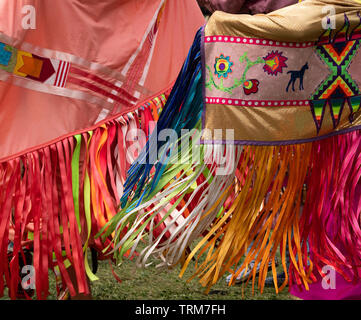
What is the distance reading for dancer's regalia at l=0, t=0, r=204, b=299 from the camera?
4.53 feet

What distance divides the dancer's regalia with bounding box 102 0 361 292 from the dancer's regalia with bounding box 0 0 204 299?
5.3 inches

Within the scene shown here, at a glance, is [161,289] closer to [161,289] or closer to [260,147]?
[161,289]

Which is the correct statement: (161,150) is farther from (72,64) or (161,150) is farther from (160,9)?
(160,9)

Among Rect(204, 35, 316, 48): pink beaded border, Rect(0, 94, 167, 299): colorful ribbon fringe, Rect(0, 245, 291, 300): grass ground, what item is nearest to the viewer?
Rect(204, 35, 316, 48): pink beaded border

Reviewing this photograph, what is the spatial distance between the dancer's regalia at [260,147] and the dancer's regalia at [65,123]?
134mm

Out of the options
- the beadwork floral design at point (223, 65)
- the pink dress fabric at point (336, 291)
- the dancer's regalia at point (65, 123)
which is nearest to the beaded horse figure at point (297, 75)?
the beadwork floral design at point (223, 65)

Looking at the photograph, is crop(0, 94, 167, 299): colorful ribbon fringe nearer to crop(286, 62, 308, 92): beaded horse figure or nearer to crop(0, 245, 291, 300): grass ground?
crop(286, 62, 308, 92): beaded horse figure

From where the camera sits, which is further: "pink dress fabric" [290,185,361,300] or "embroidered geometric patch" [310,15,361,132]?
"pink dress fabric" [290,185,361,300]

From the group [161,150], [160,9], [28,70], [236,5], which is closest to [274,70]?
[161,150]

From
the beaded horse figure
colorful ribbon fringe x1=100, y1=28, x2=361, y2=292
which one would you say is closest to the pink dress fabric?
colorful ribbon fringe x1=100, y1=28, x2=361, y2=292

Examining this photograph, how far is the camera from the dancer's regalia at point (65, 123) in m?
1.38

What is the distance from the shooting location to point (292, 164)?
4.49ft

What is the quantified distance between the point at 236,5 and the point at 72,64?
0.76 meters

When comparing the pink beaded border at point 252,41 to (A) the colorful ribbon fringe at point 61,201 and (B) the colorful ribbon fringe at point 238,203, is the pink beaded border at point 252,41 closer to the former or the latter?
(B) the colorful ribbon fringe at point 238,203
